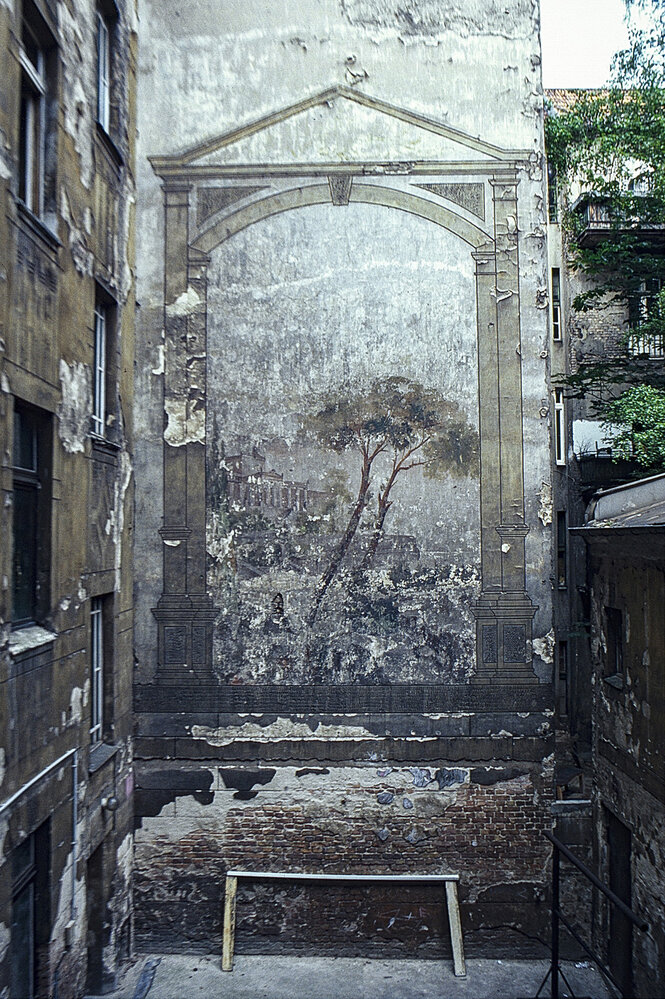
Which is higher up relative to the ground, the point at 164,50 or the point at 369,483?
the point at 164,50

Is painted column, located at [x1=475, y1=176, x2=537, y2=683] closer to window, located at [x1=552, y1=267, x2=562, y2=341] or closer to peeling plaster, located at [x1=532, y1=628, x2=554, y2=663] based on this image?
peeling plaster, located at [x1=532, y1=628, x2=554, y2=663]

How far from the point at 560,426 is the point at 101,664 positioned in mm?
10929

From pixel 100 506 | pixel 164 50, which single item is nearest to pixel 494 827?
pixel 100 506

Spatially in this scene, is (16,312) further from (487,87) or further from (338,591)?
(487,87)

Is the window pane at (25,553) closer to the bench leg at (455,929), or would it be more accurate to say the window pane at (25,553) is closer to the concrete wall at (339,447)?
the concrete wall at (339,447)

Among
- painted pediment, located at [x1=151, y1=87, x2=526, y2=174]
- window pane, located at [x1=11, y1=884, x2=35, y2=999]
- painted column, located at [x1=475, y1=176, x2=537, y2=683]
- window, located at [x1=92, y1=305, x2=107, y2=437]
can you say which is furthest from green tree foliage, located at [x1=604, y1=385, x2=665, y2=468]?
window pane, located at [x1=11, y1=884, x2=35, y2=999]

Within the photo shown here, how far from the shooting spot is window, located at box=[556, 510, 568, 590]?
616 inches

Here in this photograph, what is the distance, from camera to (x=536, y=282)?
866 centimetres

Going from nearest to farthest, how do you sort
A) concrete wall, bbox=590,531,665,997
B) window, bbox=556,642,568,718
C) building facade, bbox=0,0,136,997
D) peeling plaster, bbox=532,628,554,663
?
building facade, bbox=0,0,136,997 < concrete wall, bbox=590,531,665,997 < peeling plaster, bbox=532,628,554,663 < window, bbox=556,642,568,718

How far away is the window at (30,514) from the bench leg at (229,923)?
3.95 meters

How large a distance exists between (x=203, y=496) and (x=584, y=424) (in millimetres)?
8519

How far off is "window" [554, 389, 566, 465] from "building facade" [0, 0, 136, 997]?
31.9 feet

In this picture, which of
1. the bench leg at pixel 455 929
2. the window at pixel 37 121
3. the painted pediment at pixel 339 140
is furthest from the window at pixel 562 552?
the window at pixel 37 121

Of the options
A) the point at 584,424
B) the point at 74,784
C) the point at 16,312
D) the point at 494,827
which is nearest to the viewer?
the point at 16,312
